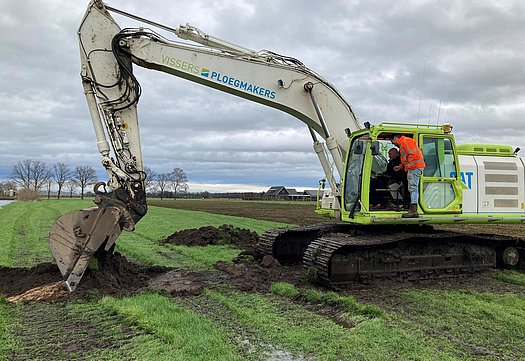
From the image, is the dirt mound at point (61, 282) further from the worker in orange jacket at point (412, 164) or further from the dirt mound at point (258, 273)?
the worker in orange jacket at point (412, 164)

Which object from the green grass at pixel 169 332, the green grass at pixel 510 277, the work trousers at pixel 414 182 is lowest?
the green grass at pixel 169 332

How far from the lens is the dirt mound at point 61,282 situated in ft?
24.3

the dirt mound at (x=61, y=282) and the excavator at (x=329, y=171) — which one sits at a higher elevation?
the excavator at (x=329, y=171)

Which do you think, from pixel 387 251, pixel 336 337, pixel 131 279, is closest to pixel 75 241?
pixel 131 279

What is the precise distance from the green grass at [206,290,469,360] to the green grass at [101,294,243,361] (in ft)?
2.16

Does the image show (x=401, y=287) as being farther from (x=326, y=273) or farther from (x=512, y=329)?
(x=512, y=329)

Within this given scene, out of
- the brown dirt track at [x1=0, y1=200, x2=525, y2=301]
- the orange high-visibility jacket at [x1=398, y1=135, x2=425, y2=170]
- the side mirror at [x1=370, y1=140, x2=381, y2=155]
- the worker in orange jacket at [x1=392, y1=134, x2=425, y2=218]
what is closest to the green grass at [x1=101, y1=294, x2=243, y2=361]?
the brown dirt track at [x1=0, y1=200, x2=525, y2=301]

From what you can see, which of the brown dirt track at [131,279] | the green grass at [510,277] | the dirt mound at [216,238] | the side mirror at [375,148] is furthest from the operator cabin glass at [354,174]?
the dirt mound at [216,238]

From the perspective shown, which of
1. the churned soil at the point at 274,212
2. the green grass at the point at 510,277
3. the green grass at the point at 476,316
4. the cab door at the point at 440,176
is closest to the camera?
the green grass at the point at 476,316

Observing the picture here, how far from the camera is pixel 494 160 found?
9891 mm

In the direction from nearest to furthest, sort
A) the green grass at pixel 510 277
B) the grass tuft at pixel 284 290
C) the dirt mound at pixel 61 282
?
Result: the dirt mound at pixel 61 282 → the grass tuft at pixel 284 290 → the green grass at pixel 510 277

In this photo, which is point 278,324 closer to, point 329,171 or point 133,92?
point 329,171

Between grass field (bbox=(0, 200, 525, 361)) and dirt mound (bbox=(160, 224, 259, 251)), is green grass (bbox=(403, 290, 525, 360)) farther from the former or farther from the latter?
dirt mound (bbox=(160, 224, 259, 251))

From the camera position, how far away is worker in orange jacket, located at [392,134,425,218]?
8.56m
